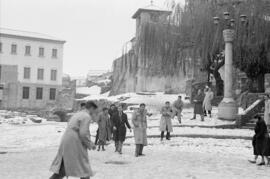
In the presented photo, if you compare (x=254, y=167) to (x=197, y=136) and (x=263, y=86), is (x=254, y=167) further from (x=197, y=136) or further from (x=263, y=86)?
(x=263, y=86)

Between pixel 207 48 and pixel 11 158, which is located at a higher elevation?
pixel 207 48

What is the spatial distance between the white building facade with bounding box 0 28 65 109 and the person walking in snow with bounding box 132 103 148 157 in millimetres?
49903

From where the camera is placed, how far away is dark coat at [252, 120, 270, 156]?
36.9 ft

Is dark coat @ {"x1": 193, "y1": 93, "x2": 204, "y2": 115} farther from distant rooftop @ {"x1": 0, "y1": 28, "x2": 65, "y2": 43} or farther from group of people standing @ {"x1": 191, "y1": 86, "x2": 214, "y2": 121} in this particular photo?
distant rooftop @ {"x1": 0, "y1": 28, "x2": 65, "y2": 43}

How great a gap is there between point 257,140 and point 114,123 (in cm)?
471

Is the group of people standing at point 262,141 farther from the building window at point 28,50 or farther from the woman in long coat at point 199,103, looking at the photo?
the building window at point 28,50

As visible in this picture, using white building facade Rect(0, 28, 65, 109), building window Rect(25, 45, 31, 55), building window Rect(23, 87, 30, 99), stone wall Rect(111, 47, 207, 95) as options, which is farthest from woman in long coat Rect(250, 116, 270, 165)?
building window Rect(25, 45, 31, 55)

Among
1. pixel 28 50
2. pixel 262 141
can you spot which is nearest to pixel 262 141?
pixel 262 141

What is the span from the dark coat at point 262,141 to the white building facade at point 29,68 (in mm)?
52673

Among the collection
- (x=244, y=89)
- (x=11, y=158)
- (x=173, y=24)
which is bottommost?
(x=11, y=158)

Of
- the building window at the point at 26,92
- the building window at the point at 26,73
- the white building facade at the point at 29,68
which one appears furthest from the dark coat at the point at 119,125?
the building window at the point at 26,73

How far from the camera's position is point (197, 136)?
1731cm

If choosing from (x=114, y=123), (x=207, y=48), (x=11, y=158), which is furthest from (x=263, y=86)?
(x=11, y=158)

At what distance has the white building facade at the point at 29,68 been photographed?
60375 mm
